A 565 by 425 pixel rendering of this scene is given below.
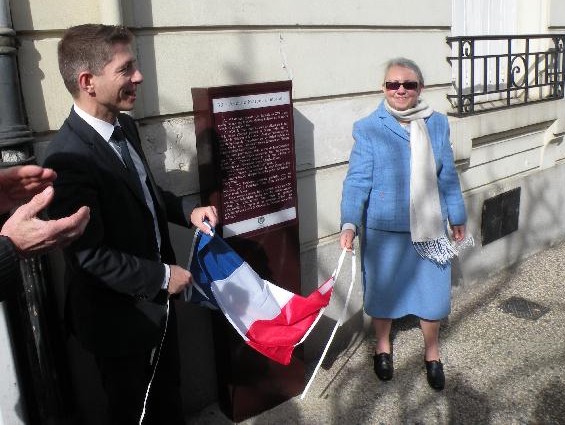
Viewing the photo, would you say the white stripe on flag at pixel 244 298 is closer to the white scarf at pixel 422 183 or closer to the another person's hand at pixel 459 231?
the white scarf at pixel 422 183

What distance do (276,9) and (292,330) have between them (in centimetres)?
182

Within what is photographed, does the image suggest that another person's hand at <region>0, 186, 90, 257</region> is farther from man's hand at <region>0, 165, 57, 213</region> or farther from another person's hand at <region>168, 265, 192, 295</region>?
another person's hand at <region>168, 265, 192, 295</region>

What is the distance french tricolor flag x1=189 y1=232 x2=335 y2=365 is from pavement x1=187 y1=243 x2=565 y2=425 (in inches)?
27.6

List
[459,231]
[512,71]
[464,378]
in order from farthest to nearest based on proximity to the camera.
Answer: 1. [512,71]
2. [464,378]
3. [459,231]

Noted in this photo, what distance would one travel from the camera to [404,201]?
3279 mm

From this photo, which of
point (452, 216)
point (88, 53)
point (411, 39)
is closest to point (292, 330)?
point (452, 216)

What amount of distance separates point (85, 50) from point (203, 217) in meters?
0.87

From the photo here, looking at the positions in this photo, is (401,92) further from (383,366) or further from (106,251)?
(106,251)

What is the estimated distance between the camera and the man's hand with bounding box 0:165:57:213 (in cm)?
173

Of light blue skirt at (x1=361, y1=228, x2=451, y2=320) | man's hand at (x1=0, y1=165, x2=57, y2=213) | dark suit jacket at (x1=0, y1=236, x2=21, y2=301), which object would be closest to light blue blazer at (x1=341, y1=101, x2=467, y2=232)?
light blue skirt at (x1=361, y1=228, x2=451, y2=320)

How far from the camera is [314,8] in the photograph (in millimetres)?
3547

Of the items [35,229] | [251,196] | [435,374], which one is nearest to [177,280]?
[35,229]

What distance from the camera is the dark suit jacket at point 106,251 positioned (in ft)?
6.79

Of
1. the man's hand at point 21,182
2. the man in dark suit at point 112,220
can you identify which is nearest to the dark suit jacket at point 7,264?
the man's hand at point 21,182
